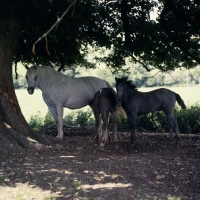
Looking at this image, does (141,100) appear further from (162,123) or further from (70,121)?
(70,121)

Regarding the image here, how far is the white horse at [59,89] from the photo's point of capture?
11672 millimetres

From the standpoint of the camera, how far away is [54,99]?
12.0 meters

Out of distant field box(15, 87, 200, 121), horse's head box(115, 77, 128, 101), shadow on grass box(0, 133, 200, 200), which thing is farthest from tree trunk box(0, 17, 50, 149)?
distant field box(15, 87, 200, 121)

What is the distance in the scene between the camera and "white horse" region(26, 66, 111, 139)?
38.3 feet

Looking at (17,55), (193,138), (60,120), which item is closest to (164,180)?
(60,120)

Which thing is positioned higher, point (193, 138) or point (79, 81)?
point (79, 81)

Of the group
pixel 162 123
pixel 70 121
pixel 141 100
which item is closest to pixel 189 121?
pixel 162 123

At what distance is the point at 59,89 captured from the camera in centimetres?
1205

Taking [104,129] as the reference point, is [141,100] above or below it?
above

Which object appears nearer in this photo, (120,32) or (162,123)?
(120,32)

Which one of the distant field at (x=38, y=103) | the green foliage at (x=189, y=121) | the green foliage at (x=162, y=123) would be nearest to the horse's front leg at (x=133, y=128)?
the green foliage at (x=162, y=123)

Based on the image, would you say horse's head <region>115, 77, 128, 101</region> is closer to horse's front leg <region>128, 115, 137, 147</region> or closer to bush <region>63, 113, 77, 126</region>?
horse's front leg <region>128, 115, 137, 147</region>

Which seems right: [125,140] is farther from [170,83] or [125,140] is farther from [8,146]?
[170,83]

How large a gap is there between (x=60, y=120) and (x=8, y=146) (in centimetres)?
264
